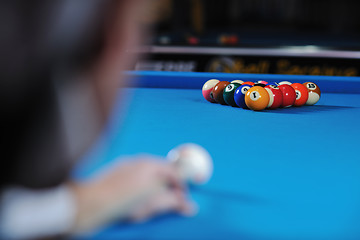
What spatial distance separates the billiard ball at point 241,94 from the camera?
6.12 ft

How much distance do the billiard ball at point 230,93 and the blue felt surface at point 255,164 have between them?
0.11 ft

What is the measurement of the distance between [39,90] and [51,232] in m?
0.20

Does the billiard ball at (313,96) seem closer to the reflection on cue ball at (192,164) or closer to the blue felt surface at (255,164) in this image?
the blue felt surface at (255,164)

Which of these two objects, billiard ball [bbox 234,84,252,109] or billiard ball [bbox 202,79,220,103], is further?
billiard ball [bbox 202,79,220,103]

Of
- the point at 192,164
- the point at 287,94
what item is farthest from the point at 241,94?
the point at 192,164

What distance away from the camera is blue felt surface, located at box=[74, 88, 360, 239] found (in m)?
0.75

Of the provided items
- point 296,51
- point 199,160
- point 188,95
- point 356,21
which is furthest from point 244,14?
Answer: point 199,160

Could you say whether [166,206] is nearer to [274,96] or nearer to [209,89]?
[274,96]

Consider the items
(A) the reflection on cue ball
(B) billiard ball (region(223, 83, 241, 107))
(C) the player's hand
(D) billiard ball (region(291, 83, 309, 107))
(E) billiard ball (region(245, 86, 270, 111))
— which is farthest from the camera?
(D) billiard ball (region(291, 83, 309, 107))

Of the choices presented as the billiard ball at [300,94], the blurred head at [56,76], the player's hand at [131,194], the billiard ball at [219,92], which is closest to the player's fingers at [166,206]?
the player's hand at [131,194]

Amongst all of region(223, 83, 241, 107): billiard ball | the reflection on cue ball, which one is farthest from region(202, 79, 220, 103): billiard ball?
the reflection on cue ball

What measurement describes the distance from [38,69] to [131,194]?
31cm

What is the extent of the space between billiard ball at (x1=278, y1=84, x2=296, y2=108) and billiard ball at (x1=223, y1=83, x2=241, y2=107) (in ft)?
0.65

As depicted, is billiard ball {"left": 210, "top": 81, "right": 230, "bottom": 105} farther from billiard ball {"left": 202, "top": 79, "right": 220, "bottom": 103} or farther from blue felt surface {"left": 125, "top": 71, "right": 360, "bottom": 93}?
blue felt surface {"left": 125, "top": 71, "right": 360, "bottom": 93}
